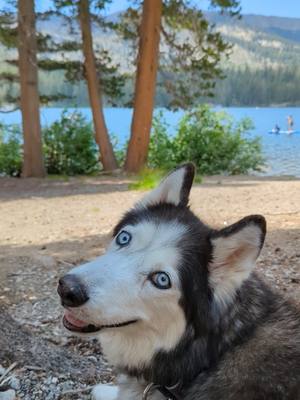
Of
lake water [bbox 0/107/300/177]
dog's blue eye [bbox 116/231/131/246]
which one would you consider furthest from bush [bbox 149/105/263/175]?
dog's blue eye [bbox 116/231/131/246]

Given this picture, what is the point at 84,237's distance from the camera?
7.22 meters

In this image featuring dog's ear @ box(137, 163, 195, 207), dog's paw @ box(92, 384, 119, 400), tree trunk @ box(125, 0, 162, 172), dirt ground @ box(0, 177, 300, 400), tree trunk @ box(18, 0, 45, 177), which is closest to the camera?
dog's ear @ box(137, 163, 195, 207)

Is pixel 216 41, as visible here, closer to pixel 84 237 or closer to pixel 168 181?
pixel 84 237

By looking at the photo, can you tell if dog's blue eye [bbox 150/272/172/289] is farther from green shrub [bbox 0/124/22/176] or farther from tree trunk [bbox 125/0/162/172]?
green shrub [bbox 0/124/22/176]

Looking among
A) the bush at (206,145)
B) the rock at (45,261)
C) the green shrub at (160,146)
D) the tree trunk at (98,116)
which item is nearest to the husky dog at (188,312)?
the rock at (45,261)

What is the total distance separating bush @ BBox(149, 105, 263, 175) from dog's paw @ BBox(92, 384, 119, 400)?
15.6 meters

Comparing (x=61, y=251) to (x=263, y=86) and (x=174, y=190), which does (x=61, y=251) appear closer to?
(x=174, y=190)

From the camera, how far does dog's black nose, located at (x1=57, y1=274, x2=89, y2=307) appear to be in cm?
235

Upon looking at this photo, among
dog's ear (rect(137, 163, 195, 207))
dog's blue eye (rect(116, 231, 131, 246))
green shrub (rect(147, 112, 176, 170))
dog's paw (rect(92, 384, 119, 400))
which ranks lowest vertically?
green shrub (rect(147, 112, 176, 170))

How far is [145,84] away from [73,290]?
1383 cm

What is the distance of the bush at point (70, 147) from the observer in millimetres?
16875

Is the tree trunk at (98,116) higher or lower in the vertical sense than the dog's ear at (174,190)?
lower

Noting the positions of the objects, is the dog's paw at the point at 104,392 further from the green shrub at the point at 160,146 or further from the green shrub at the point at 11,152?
the green shrub at the point at 160,146

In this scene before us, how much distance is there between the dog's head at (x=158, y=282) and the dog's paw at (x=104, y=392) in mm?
614
